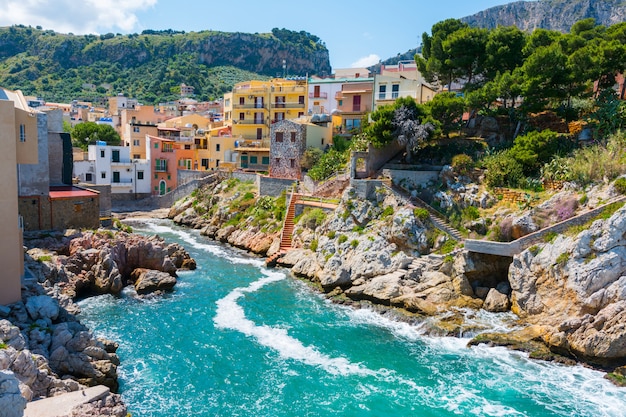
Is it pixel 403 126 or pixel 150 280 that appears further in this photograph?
pixel 403 126

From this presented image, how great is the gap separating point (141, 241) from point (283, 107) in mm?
34331

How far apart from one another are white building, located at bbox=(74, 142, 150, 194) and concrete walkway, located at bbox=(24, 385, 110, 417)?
49.9 meters

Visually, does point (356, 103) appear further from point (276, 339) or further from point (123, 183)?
point (276, 339)

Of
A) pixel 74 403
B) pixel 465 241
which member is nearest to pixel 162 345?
pixel 74 403

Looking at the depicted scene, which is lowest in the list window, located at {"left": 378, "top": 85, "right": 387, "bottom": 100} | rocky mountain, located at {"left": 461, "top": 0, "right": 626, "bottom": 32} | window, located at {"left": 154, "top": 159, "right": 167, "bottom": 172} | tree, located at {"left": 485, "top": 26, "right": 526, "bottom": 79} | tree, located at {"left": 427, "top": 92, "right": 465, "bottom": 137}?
window, located at {"left": 154, "top": 159, "right": 167, "bottom": 172}

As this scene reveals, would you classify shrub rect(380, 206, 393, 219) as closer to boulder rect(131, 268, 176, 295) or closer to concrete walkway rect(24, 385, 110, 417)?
boulder rect(131, 268, 176, 295)

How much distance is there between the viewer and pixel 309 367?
25.9m

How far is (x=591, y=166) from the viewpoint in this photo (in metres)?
Result: 34.0

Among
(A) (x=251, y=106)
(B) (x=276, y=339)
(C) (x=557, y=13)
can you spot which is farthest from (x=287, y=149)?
(C) (x=557, y=13)

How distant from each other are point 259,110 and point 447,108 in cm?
3157

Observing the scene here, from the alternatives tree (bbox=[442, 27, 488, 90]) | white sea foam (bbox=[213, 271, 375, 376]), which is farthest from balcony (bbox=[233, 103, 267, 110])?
white sea foam (bbox=[213, 271, 375, 376])

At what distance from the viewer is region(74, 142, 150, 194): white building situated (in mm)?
65812

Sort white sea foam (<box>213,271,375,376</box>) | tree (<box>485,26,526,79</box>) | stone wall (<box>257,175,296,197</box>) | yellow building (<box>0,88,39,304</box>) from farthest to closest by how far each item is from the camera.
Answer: stone wall (<box>257,175,296,197</box>) < tree (<box>485,26,526,79</box>) < white sea foam (<box>213,271,375,376</box>) < yellow building (<box>0,88,39,304</box>)

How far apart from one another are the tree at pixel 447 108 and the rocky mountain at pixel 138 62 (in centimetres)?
11884
